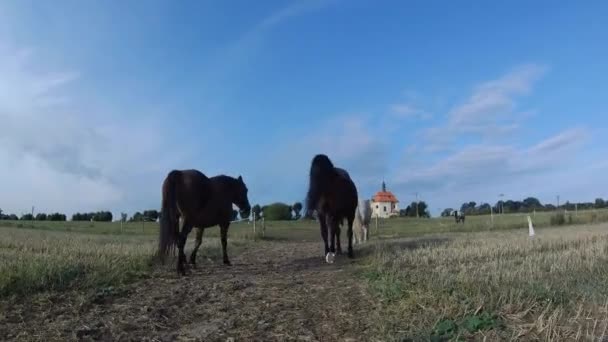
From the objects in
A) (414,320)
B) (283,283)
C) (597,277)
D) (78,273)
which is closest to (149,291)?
(78,273)

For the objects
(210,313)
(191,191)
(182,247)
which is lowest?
(210,313)

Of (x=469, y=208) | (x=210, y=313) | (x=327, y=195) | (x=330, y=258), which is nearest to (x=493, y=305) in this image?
(x=210, y=313)

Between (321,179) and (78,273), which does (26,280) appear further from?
(321,179)

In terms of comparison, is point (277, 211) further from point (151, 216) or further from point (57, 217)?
point (57, 217)

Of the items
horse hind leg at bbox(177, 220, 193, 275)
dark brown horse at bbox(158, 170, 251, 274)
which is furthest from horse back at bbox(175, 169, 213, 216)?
horse hind leg at bbox(177, 220, 193, 275)

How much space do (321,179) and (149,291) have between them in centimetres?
522

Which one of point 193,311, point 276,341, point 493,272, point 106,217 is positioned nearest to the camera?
point 276,341

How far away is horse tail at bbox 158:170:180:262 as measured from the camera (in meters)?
9.56

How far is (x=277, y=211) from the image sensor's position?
59.1m

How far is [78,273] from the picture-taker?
7742mm

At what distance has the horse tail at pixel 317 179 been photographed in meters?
11.3

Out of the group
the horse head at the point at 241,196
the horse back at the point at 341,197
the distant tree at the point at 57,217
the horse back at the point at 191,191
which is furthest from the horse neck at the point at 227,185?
the distant tree at the point at 57,217

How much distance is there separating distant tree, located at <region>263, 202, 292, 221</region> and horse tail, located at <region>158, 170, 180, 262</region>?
49.2m

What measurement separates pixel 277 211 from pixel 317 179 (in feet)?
158
